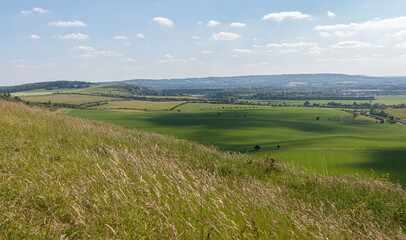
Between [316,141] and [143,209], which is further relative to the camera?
[316,141]

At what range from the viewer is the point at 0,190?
405 centimetres

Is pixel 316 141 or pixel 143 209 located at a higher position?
pixel 143 209

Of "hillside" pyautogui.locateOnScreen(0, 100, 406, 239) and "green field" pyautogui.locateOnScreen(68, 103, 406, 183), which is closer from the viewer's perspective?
"hillside" pyautogui.locateOnScreen(0, 100, 406, 239)

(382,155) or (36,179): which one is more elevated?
(36,179)

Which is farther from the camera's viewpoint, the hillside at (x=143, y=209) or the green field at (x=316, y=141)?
the green field at (x=316, y=141)

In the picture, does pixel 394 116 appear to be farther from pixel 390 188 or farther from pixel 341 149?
pixel 390 188

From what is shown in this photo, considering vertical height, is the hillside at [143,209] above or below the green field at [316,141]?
above

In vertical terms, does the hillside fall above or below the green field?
above

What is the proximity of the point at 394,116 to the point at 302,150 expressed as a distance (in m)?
140

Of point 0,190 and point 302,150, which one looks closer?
point 0,190

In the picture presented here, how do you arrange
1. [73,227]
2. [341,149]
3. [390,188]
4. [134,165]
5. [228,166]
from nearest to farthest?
[73,227], [134,165], [390,188], [228,166], [341,149]

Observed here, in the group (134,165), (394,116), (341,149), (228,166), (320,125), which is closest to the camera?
(134,165)

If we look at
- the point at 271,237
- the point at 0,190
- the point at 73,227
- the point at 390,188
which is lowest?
the point at 390,188

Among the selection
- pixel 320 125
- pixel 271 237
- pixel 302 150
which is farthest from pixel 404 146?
pixel 271 237
